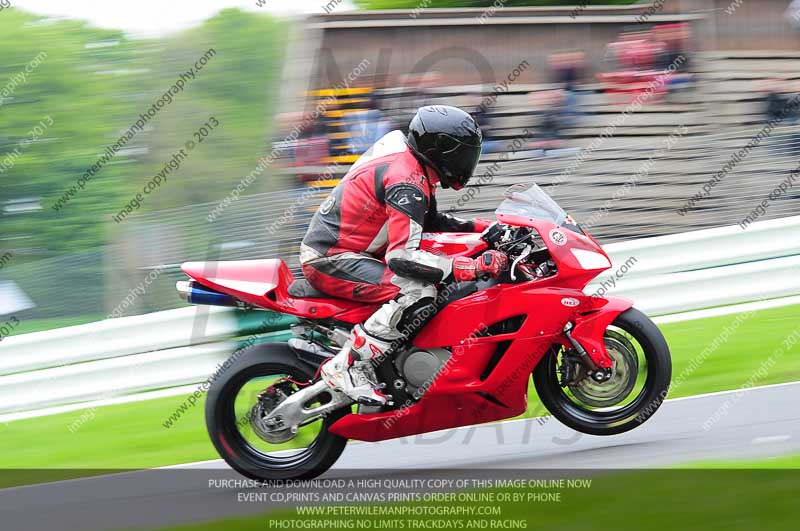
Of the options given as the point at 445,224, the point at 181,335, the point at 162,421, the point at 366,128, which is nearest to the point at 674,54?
the point at 366,128

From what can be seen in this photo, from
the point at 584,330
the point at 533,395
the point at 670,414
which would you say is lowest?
the point at 533,395

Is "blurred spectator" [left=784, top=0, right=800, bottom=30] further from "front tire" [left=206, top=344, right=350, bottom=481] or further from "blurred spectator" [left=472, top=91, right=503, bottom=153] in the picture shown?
"front tire" [left=206, top=344, right=350, bottom=481]

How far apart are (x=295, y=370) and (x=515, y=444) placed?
136cm

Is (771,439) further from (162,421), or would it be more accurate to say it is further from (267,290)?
(162,421)

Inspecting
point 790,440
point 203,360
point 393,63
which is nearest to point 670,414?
point 790,440

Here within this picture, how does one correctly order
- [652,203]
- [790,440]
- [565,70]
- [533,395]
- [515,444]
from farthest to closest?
1. [565,70]
2. [652,203]
3. [533,395]
4. [515,444]
5. [790,440]

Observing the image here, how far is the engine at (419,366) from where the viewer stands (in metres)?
5.49

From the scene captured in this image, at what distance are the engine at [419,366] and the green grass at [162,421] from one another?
4.14 feet

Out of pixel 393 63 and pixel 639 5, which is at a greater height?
pixel 639 5

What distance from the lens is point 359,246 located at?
18.3 feet

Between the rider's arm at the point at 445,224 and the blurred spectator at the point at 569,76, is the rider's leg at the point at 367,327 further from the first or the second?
the blurred spectator at the point at 569,76

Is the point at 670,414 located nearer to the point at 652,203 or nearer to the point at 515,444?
the point at 515,444

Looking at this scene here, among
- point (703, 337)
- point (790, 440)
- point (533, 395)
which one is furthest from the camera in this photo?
point (703, 337)

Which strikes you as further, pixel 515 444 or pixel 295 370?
pixel 515 444
